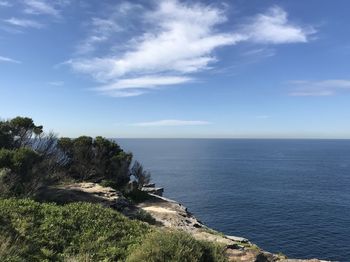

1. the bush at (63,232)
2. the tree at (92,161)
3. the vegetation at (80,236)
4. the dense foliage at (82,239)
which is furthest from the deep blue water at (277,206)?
the dense foliage at (82,239)

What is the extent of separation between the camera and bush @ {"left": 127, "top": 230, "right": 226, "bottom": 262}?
1229 centimetres

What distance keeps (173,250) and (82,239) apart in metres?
4.04

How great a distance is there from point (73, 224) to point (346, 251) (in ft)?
148

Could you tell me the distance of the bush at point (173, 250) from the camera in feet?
40.3

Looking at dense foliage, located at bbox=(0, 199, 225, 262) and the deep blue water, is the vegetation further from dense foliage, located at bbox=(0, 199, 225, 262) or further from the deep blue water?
the deep blue water

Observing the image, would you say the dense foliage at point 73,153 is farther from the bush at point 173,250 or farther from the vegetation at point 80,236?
the bush at point 173,250

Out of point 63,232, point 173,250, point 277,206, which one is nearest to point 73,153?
point 63,232

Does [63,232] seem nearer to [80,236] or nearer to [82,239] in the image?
[80,236]

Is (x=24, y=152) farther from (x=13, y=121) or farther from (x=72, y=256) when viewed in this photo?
(x=72, y=256)

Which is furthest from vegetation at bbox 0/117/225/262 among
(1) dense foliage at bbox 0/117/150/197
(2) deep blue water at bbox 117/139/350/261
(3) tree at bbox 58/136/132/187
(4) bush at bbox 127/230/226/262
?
(2) deep blue water at bbox 117/139/350/261

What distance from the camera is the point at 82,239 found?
47.8 ft

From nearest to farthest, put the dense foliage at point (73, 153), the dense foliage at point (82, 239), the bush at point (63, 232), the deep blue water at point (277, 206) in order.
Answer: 1. the dense foliage at point (82, 239)
2. the bush at point (63, 232)
3. the dense foliage at point (73, 153)
4. the deep blue water at point (277, 206)


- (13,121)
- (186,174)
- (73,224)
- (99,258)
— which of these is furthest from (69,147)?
(186,174)

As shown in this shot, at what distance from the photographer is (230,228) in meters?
60.0
